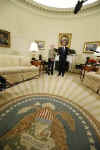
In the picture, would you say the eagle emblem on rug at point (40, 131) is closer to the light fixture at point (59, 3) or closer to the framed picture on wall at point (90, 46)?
the framed picture on wall at point (90, 46)

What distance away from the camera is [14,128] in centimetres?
109

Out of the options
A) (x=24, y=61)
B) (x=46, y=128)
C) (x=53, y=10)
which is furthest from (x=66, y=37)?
(x=46, y=128)

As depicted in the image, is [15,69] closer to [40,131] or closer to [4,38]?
[40,131]

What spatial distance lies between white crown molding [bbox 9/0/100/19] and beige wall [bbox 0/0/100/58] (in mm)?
153

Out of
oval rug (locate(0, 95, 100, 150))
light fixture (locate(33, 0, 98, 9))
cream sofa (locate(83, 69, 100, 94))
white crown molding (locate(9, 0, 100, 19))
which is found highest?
light fixture (locate(33, 0, 98, 9))

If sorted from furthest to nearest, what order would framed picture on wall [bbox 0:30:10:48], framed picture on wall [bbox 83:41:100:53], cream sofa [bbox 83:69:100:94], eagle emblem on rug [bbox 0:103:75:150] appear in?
framed picture on wall [bbox 83:41:100:53] → framed picture on wall [bbox 0:30:10:48] → cream sofa [bbox 83:69:100:94] → eagle emblem on rug [bbox 0:103:75:150]

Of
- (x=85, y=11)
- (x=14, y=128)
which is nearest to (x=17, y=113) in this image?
(x=14, y=128)

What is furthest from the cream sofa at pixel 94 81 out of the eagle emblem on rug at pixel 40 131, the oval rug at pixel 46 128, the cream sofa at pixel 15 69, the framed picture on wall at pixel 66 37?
the framed picture on wall at pixel 66 37

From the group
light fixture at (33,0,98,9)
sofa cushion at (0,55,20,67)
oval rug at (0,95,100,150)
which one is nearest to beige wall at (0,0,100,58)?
light fixture at (33,0,98,9)

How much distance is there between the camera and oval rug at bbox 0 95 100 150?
36.1 inches

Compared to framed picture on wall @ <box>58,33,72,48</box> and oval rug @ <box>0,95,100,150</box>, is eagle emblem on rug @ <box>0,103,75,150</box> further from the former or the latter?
framed picture on wall @ <box>58,33,72,48</box>

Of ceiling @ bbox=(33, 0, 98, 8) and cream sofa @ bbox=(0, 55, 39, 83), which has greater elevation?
ceiling @ bbox=(33, 0, 98, 8)

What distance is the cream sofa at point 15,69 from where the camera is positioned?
8.15 ft

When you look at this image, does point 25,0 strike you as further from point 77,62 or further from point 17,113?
point 17,113
